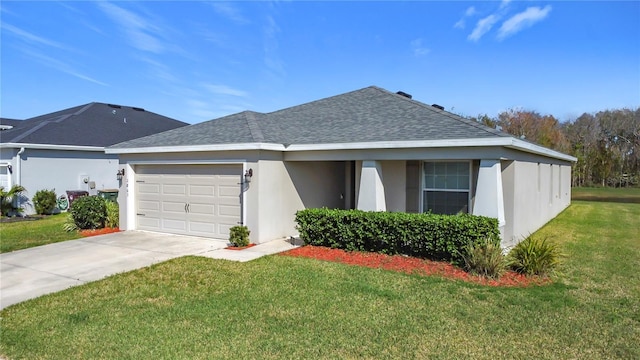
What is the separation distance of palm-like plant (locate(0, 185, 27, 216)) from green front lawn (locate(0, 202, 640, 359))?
11.6 meters

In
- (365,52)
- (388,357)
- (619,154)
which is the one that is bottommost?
(388,357)

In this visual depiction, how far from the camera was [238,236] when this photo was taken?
9789mm

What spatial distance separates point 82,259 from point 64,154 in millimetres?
10744

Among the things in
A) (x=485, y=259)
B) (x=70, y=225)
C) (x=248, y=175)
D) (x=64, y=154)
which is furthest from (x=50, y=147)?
(x=485, y=259)

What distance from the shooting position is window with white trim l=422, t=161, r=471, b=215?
10110 mm

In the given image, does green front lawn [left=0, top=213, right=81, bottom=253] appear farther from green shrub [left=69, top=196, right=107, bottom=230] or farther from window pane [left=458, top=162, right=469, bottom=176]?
window pane [left=458, top=162, right=469, bottom=176]

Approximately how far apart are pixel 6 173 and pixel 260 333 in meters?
17.1

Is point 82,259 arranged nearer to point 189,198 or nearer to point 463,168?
point 189,198

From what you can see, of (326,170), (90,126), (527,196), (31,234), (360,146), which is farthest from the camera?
(90,126)

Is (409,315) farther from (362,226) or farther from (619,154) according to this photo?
(619,154)

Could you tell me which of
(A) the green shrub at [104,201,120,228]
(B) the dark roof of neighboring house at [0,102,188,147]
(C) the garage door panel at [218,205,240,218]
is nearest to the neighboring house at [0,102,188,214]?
(B) the dark roof of neighboring house at [0,102,188,147]

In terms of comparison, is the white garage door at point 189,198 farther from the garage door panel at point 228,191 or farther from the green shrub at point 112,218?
the green shrub at point 112,218

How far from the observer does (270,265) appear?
7918 mm

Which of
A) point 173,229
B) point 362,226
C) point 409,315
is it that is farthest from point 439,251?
point 173,229
